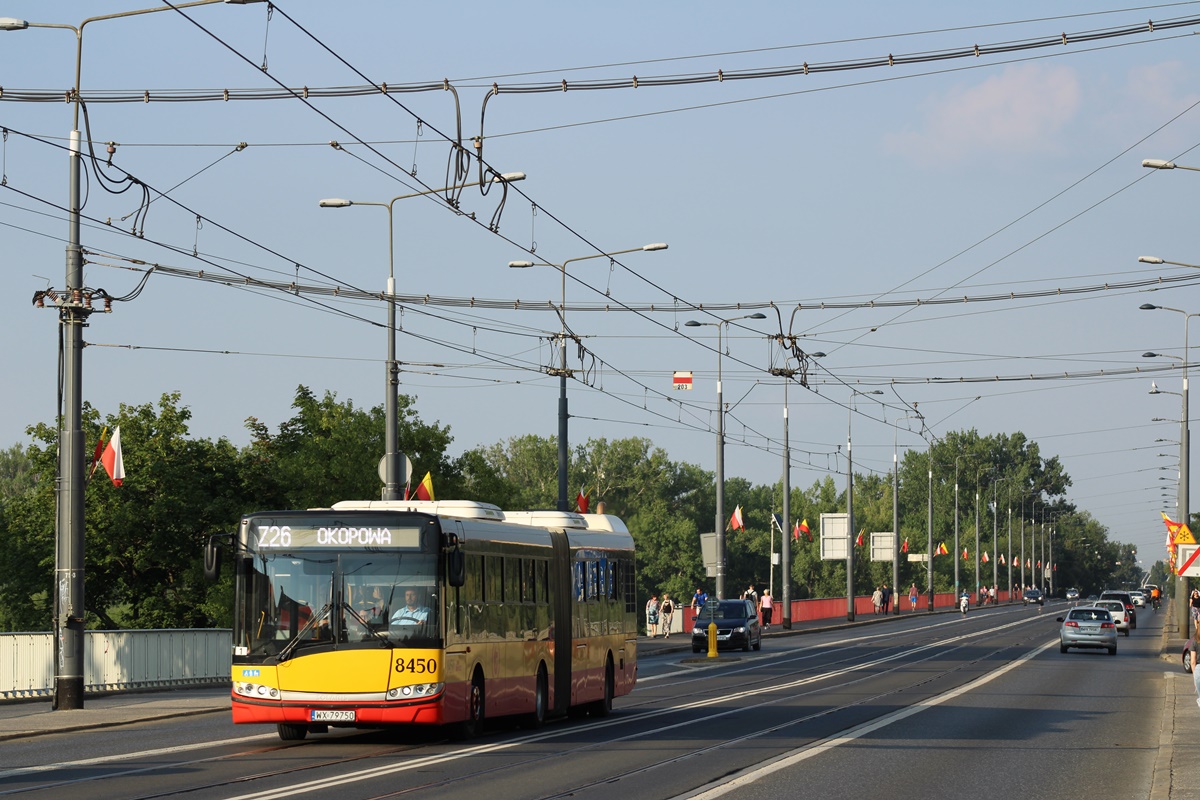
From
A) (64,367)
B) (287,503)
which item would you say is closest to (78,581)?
(64,367)

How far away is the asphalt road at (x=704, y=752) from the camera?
14.5 metres

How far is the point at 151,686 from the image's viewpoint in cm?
3128

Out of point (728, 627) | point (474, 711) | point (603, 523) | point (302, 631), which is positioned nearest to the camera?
point (302, 631)

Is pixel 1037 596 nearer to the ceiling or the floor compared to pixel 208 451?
nearer to the floor

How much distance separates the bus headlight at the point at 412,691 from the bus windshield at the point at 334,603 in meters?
0.44

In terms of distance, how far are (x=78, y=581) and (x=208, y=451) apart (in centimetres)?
3002

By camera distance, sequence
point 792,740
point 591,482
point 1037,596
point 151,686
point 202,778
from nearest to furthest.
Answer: point 202,778 → point 792,740 → point 151,686 → point 1037,596 → point 591,482

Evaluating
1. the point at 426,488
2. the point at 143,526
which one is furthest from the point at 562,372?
the point at 143,526

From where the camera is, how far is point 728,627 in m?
51.1

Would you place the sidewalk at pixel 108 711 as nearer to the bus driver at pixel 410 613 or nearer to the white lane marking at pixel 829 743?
the bus driver at pixel 410 613

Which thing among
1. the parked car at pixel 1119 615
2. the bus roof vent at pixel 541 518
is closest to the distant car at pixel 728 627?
the parked car at pixel 1119 615

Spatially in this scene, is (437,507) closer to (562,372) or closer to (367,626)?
(367,626)

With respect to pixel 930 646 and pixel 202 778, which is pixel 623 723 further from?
pixel 930 646

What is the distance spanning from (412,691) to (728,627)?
3364 cm
